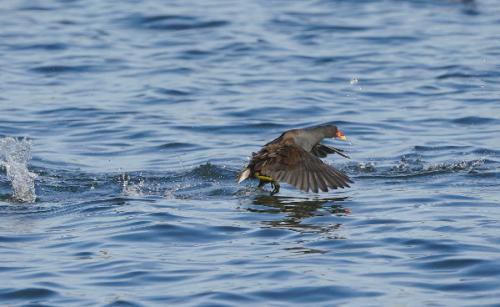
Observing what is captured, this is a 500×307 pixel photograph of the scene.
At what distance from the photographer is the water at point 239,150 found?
23.4 ft

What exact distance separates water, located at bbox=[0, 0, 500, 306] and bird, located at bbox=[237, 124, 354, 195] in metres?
0.19

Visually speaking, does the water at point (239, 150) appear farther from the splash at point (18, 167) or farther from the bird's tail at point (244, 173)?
the bird's tail at point (244, 173)

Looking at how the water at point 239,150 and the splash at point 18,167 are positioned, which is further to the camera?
the splash at point 18,167

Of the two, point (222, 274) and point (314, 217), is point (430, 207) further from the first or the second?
point (222, 274)

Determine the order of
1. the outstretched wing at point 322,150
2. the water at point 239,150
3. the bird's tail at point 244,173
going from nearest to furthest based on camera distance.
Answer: the water at point 239,150 → the bird's tail at point 244,173 → the outstretched wing at point 322,150

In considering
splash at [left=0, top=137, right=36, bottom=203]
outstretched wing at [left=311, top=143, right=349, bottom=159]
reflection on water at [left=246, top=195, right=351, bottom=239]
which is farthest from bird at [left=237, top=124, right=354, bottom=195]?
splash at [left=0, top=137, right=36, bottom=203]

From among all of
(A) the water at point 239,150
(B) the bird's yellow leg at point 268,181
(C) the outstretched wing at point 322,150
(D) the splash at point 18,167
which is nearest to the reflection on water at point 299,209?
(A) the water at point 239,150

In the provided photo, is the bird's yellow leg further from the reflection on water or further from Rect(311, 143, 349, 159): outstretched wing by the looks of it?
Rect(311, 143, 349, 159): outstretched wing

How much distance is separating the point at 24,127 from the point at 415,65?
19.6 ft

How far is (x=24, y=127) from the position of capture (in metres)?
12.6

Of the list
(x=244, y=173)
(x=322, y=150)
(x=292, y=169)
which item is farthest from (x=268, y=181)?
(x=322, y=150)

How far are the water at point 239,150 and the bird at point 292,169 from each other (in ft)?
0.63

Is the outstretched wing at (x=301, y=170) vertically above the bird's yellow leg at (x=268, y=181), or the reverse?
the outstretched wing at (x=301, y=170)

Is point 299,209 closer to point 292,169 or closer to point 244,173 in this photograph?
point 292,169
